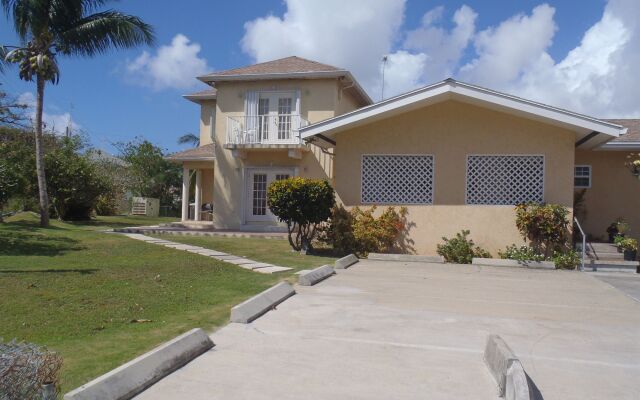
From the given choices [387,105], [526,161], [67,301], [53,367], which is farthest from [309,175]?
[53,367]

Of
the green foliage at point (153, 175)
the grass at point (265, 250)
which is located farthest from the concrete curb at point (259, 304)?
the green foliage at point (153, 175)

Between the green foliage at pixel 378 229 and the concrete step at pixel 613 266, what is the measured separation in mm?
4645

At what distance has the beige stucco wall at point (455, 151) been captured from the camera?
547 inches

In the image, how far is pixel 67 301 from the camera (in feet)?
23.0

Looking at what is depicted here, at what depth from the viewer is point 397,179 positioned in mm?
14914

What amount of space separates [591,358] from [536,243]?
882cm

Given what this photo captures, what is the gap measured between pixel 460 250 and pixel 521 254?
4.77 feet

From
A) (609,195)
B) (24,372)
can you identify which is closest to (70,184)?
(609,195)

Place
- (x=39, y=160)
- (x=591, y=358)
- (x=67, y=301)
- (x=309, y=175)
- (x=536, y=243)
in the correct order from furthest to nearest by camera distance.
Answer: (x=309, y=175), (x=39, y=160), (x=536, y=243), (x=67, y=301), (x=591, y=358)

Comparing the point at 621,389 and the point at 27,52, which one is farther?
the point at 27,52

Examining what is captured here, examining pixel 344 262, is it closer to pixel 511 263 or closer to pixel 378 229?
pixel 378 229

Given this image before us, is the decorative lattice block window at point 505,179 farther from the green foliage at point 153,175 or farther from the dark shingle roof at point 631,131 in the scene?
the green foliage at point 153,175

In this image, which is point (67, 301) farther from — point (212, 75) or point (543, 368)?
point (212, 75)

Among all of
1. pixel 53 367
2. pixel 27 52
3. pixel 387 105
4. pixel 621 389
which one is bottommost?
pixel 621 389
